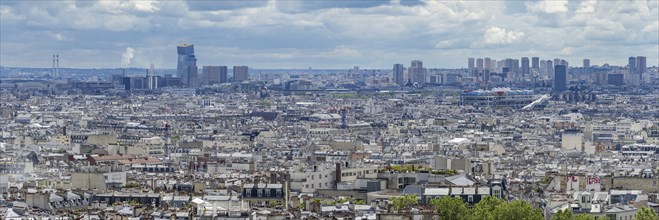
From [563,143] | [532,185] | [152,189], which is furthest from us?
[563,143]

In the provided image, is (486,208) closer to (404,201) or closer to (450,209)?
(450,209)

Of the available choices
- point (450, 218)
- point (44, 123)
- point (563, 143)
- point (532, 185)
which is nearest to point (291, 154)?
point (563, 143)

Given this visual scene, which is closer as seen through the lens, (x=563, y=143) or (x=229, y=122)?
→ (x=563, y=143)

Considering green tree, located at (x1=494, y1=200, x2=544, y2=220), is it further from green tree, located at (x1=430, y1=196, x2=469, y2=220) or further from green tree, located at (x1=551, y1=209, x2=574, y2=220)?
green tree, located at (x1=430, y1=196, x2=469, y2=220)

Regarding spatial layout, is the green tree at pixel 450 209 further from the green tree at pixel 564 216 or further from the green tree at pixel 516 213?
the green tree at pixel 564 216

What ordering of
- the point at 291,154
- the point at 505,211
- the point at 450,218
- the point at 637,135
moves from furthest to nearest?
the point at 637,135, the point at 291,154, the point at 450,218, the point at 505,211

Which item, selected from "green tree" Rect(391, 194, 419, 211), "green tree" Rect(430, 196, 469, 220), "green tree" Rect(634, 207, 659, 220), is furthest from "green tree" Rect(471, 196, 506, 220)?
"green tree" Rect(634, 207, 659, 220)

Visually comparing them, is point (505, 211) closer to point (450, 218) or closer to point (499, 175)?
point (450, 218)
